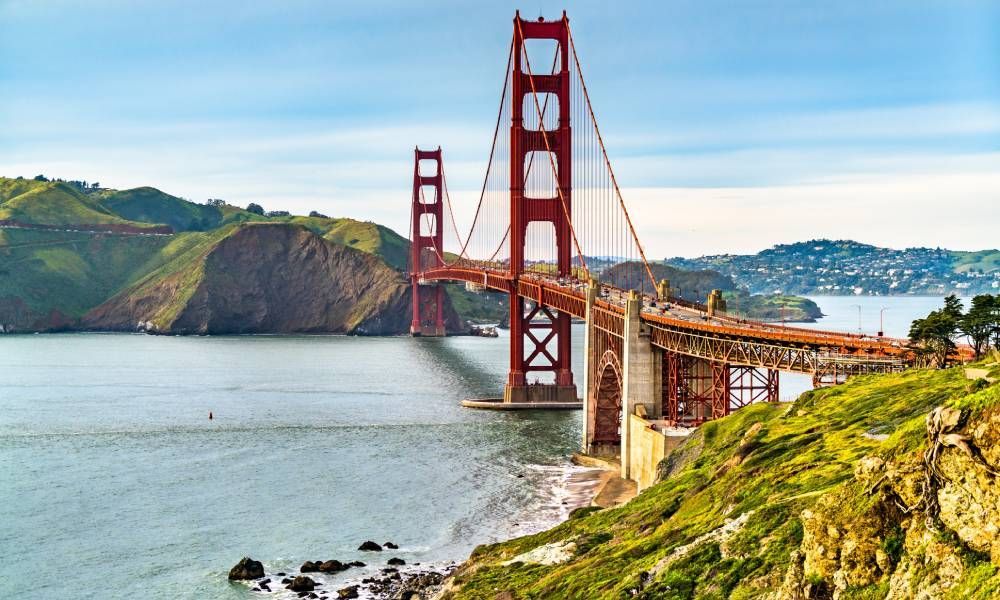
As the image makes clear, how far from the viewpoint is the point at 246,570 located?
144 feet

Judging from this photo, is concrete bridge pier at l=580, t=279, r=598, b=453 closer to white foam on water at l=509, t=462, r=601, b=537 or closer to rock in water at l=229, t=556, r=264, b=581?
white foam on water at l=509, t=462, r=601, b=537

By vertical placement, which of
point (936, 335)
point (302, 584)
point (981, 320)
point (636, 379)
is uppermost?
point (981, 320)

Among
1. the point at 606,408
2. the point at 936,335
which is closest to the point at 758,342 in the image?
the point at 936,335

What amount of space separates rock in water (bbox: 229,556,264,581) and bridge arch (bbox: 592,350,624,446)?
1111 inches

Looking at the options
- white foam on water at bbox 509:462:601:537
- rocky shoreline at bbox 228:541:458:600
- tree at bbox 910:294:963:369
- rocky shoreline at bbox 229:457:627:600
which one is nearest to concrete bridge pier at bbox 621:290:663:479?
white foam on water at bbox 509:462:601:537

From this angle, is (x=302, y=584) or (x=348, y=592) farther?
(x=302, y=584)

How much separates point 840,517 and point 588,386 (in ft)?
159

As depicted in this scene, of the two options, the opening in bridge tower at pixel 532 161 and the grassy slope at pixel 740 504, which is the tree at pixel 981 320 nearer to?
the grassy slope at pixel 740 504

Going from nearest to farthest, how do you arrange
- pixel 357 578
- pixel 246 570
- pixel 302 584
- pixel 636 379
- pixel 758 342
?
1. pixel 302 584
2. pixel 357 578
3. pixel 246 570
4. pixel 758 342
5. pixel 636 379

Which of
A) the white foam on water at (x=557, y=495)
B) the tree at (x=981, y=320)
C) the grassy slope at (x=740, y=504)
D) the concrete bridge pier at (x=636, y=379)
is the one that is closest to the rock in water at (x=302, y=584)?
the grassy slope at (x=740, y=504)

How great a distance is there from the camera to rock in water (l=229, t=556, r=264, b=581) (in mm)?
43531

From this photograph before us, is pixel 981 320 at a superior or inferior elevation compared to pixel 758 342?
Answer: superior

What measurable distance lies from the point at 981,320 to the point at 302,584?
27220 mm

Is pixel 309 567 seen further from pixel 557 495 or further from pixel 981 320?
pixel 981 320
